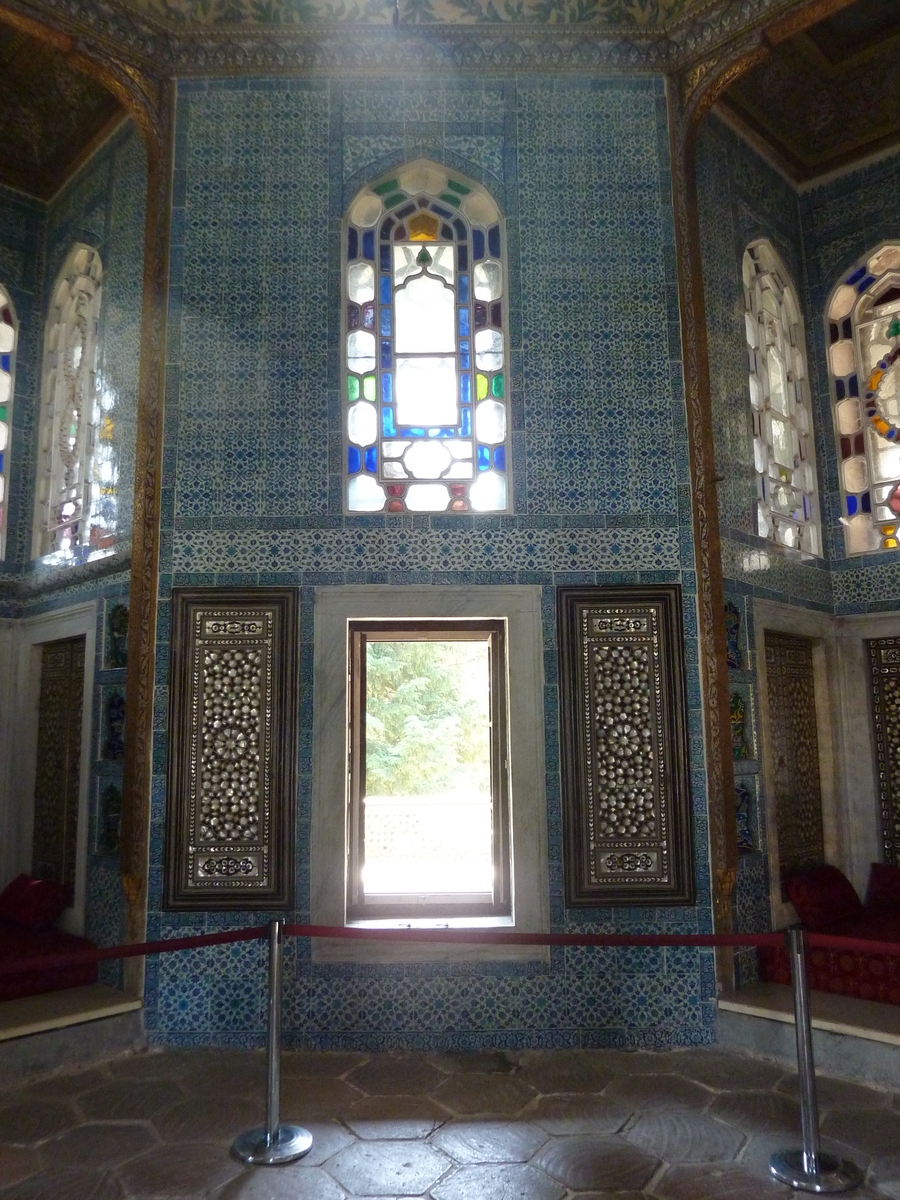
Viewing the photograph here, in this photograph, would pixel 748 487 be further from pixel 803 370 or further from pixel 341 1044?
pixel 341 1044

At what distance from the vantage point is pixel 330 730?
14.3 ft

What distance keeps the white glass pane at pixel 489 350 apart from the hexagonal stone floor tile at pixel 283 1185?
372cm

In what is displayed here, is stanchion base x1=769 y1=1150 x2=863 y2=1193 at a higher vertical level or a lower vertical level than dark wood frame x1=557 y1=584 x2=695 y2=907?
lower

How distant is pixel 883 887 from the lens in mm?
5078

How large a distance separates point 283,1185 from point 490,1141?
0.76 m

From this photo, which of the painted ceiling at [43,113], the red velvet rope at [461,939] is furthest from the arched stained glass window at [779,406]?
the painted ceiling at [43,113]

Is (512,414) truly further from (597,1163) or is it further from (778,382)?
(597,1163)

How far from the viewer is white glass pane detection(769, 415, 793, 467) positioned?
18.2 feet

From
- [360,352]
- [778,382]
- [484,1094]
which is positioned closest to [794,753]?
[778,382]

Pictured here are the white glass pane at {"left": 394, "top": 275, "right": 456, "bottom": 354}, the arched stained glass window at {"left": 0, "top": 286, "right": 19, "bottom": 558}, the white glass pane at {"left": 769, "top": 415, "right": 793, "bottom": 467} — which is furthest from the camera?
the arched stained glass window at {"left": 0, "top": 286, "right": 19, "bottom": 558}

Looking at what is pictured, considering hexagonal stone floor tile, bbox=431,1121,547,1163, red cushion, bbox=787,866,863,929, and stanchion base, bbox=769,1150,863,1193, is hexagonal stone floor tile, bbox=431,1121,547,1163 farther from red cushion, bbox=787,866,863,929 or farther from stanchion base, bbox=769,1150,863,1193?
red cushion, bbox=787,866,863,929

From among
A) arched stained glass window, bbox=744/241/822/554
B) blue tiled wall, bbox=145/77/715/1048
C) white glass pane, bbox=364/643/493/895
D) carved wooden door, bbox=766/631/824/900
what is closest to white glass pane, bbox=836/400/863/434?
arched stained glass window, bbox=744/241/822/554

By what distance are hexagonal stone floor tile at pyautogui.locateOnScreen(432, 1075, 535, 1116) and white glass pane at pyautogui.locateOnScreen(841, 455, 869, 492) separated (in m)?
4.07

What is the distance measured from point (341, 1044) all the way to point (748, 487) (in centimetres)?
358
